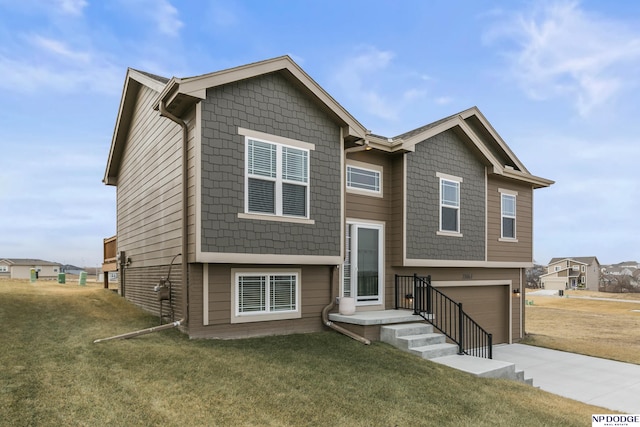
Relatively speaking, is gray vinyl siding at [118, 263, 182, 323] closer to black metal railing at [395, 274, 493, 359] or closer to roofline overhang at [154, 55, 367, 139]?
roofline overhang at [154, 55, 367, 139]

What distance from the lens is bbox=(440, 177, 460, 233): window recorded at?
1150 cm

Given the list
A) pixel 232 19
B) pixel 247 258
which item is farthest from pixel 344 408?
pixel 232 19

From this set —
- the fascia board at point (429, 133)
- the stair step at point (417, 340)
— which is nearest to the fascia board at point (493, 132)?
the fascia board at point (429, 133)

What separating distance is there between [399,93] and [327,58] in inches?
187

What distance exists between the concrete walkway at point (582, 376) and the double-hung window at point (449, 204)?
362cm

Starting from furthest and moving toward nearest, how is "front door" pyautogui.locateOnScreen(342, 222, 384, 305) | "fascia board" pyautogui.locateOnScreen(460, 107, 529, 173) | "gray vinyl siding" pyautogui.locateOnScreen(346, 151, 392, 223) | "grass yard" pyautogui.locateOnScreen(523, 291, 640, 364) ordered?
"fascia board" pyautogui.locateOnScreen(460, 107, 529, 173) → "grass yard" pyautogui.locateOnScreen(523, 291, 640, 364) → "gray vinyl siding" pyautogui.locateOnScreen(346, 151, 392, 223) → "front door" pyautogui.locateOnScreen(342, 222, 384, 305)

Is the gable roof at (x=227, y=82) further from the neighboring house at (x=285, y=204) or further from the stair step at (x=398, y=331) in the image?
the stair step at (x=398, y=331)

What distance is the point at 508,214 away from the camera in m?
13.8

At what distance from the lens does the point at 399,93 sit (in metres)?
21.0

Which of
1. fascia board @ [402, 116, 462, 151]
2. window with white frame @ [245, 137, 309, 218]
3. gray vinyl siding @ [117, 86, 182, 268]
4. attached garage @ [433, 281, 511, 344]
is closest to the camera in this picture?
window with white frame @ [245, 137, 309, 218]

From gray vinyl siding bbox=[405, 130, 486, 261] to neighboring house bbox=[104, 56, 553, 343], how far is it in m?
0.04

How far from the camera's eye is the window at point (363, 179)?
10328 millimetres

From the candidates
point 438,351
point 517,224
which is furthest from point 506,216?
point 438,351

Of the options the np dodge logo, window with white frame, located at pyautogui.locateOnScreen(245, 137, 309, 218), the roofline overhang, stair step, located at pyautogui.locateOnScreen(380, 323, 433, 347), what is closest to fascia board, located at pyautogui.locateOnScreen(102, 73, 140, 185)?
the roofline overhang
